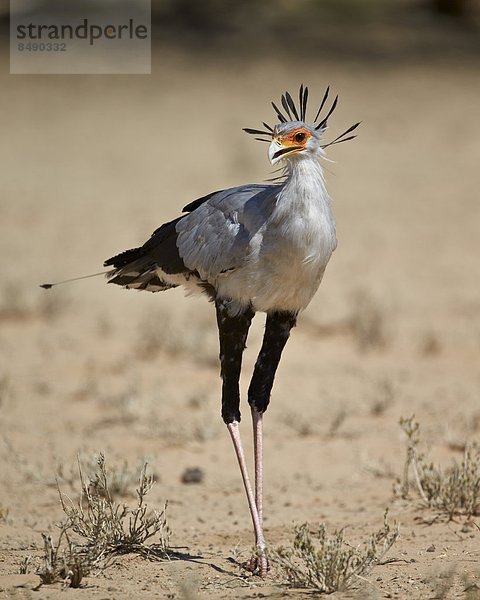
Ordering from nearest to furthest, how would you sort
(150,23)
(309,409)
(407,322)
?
(309,409)
(407,322)
(150,23)

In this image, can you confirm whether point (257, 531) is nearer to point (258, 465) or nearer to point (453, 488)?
point (258, 465)

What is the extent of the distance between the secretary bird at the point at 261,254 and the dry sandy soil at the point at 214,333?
A: 33cm

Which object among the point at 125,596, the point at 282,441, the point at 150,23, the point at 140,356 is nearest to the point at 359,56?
the point at 150,23

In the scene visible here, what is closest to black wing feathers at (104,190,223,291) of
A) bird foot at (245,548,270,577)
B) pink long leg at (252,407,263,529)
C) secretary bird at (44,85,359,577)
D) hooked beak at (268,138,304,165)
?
secretary bird at (44,85,359,577)

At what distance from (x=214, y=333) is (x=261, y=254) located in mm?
4676

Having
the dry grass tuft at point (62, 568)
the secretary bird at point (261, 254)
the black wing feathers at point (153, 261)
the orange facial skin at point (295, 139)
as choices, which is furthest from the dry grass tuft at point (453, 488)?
the dry grass tuft at point (62, 568)

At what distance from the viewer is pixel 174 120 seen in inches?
695

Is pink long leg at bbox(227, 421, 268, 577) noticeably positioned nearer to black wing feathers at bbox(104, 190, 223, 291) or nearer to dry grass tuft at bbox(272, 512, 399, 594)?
dry grass tuft at bbox(272, 512, 399, 594)

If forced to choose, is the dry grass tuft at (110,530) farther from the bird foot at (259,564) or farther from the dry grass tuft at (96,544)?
the bird foot at (259,564)

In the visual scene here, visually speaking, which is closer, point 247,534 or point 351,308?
point 247,534

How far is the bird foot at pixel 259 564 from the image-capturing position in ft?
13.9

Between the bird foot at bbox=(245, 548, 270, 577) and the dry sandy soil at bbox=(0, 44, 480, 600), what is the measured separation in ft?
0.20

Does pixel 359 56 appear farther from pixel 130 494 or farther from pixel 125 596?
pixel 125 596

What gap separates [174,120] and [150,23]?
17.5 ft
